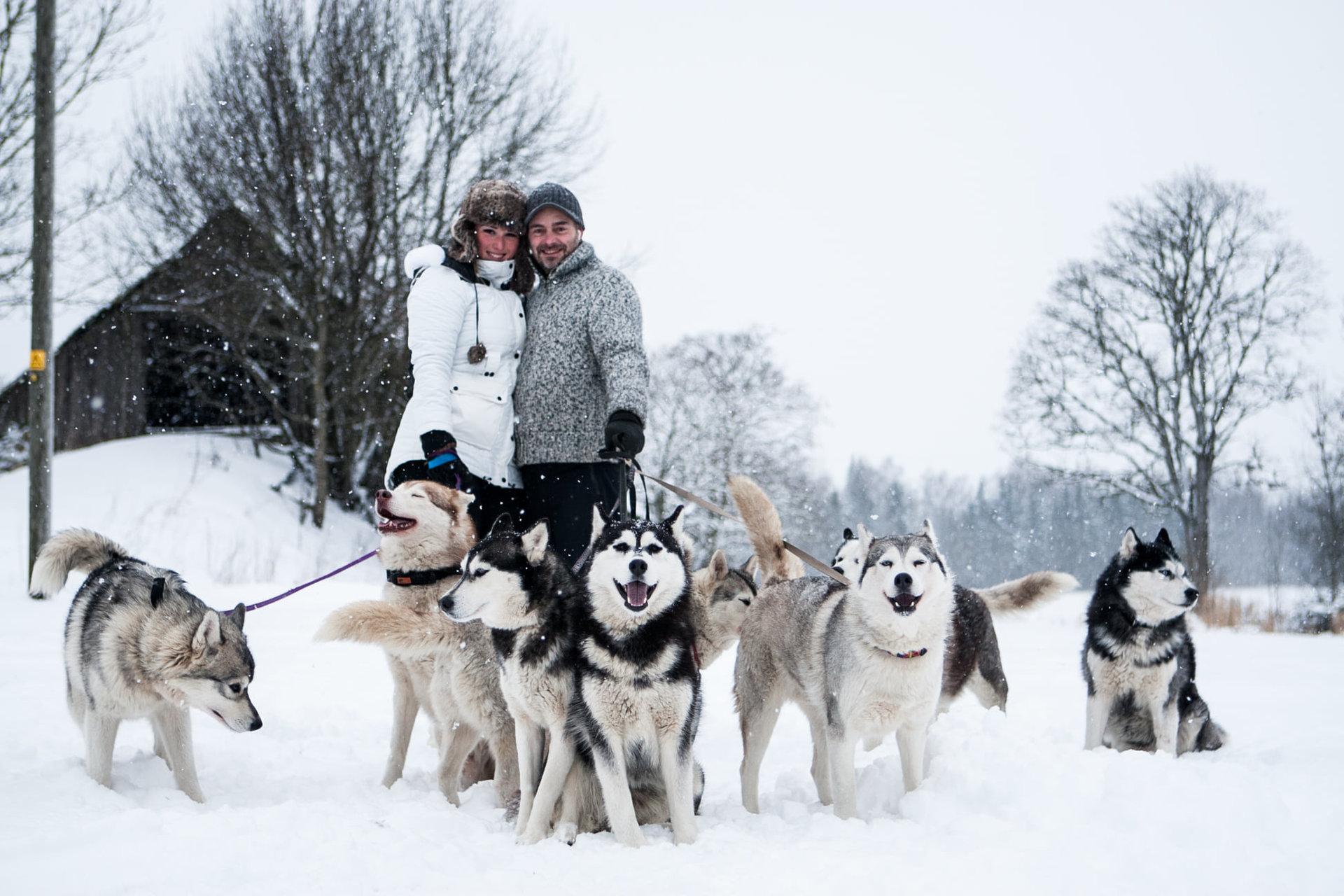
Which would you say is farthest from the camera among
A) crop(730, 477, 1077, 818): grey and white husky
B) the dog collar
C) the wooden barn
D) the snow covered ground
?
the wooden barn

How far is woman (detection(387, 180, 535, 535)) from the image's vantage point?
419 cm

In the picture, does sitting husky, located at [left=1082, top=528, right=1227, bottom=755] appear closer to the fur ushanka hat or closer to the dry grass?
the fur ushanka hat

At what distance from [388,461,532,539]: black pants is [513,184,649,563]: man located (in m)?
0.16

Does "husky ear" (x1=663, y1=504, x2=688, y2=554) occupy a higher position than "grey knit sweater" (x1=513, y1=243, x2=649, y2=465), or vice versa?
"grey knit sweater" (x1=513, y1=243, x2=649, y2=465)

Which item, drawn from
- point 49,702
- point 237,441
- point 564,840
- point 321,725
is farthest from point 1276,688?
point 237,441

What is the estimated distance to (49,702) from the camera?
5.10m

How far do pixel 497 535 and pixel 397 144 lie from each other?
50.5 ft

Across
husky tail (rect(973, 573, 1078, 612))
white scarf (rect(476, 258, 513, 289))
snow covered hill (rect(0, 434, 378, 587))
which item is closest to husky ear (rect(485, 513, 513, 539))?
white scarf (rect(476, 258, 513, 289))

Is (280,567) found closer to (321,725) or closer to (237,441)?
(237,441)

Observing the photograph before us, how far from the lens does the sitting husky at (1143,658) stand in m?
4.29

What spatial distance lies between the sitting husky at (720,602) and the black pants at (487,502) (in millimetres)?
963

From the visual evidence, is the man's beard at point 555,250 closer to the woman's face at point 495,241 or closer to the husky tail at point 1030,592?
the woman's face at point 495,241

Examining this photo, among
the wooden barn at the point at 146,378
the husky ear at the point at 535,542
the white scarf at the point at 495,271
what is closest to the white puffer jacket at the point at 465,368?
the white scarf at the point at 495,271

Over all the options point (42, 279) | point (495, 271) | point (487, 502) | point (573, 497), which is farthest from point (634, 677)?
point (42, 279)
